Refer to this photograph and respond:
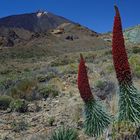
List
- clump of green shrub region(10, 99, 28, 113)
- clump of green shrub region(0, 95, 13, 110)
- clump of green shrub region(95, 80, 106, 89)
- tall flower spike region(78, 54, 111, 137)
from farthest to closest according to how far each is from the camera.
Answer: clump of green shrub region(95, 80, 106, 89)
clump of green shrub region(0, 95, 13, 110)
clump of green shrub region(10, 99, 28, 113)
tall flower spike region(78, 54, 111, 137)

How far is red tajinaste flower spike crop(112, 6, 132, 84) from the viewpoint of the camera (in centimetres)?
619

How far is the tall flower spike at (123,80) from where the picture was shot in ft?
20.4

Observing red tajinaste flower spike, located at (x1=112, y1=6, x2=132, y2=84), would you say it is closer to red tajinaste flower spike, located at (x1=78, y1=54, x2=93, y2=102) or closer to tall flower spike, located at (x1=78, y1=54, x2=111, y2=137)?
red tajinaste flower spike, located at (x1=78, y1=54, x2=93, y2=102)

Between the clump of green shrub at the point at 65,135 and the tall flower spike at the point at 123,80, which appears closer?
the tall flower spike at the point at 123,80

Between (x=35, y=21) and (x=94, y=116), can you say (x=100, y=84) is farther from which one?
(x=35, y=21)

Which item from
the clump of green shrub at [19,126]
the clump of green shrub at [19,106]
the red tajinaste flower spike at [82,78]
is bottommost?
the clump of green shrub at [19,126]

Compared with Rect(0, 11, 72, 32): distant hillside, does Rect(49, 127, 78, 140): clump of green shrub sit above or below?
below

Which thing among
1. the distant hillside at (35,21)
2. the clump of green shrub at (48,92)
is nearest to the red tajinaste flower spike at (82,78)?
the clump of green shrub at (48,92)

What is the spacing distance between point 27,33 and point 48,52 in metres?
60.2

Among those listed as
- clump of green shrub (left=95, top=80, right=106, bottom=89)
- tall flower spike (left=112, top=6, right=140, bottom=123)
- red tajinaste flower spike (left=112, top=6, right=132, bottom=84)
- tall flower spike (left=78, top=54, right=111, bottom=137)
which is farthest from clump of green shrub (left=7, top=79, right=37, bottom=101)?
red tajinaste flower spike (left=112, top=6, right=132, bottom=84)

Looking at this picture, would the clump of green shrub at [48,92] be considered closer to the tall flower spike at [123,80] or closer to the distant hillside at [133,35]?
the tall flower spike at [123,80]

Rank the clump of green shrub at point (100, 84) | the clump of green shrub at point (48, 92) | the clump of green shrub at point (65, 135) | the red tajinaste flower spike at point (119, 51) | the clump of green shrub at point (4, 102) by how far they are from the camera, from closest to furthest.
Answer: the red tajinaste flower spike at point (119, 51) < the clump of green shrub at point (65, 135) < the clump of green shrub at point (4, 102) < the clump of green shrub at point (100, 84) < the clump of green shrub at point (48, 92)

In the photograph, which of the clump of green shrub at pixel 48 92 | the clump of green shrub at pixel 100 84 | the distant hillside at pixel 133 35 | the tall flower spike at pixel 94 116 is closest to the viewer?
the tall flower spike at pixel 94 116

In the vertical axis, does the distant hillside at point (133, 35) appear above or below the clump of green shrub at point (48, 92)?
above
